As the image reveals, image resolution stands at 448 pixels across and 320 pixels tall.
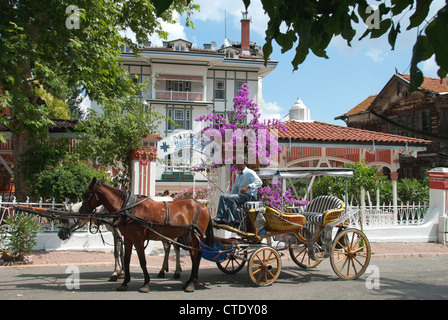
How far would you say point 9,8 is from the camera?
1130cm

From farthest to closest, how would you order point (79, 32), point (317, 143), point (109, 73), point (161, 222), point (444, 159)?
point (444, 159) → point (317, 143) → point (109, 73) → point (79, 32) → point (161, 222)

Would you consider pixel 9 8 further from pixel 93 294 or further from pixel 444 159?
pixel 444 159

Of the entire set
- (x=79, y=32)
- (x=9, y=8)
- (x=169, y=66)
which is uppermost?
(x=169, y=66)

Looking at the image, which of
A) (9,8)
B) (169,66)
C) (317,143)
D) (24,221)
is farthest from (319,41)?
(169,66)

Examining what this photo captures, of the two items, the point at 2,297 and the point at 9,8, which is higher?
the point at 9,8

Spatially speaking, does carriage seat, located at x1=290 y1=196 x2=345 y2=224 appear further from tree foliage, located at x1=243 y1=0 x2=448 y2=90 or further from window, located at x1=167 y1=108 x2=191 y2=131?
window, located at x1=167 y1=108 x2=191 y2=131

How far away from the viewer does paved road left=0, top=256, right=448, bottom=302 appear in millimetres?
6660

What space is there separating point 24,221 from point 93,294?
131 inches

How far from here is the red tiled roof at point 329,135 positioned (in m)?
14.7

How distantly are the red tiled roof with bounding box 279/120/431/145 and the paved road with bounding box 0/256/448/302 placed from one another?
609cm

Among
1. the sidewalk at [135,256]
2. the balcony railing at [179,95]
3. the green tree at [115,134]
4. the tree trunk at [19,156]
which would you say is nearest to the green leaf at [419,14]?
the sidewalk at [135,256]

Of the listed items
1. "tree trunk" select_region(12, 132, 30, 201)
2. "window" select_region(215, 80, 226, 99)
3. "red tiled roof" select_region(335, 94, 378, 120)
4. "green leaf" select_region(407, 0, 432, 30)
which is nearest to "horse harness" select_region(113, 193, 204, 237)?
"green leaf" select_region(407, 0, 432, 30)

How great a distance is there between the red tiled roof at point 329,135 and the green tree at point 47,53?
20.9 ft

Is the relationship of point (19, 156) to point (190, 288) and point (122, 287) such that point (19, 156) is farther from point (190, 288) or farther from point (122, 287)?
point (190, 288)
